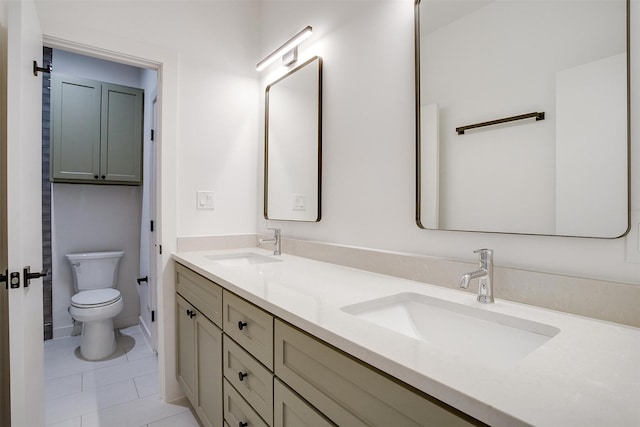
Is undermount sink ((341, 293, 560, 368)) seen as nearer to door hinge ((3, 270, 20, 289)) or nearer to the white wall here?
the white wall

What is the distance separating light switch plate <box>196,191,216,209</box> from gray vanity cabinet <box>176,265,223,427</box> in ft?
1.32

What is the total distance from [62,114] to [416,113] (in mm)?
2799

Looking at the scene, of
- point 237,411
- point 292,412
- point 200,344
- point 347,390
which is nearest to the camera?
point 347,390

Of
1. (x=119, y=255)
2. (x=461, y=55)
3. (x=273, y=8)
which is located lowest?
(x=119, y=255)

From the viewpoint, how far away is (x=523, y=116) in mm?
958

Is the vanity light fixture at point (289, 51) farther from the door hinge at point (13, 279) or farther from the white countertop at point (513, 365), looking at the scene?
the door hinge at point (13, 279)

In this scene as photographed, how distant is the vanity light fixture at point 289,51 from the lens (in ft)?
5.79

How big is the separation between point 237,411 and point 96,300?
1.86 metres

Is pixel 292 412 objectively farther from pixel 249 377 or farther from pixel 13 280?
pixel 13 280

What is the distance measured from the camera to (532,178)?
0.94 metres

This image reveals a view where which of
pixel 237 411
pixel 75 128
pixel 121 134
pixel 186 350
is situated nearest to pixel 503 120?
pixel 237 411

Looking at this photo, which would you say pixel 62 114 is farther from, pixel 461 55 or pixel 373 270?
pixel 461 55

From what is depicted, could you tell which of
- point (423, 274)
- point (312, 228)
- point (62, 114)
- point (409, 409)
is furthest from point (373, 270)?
point (62, 114)

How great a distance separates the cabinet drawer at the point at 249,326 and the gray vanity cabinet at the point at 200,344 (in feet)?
0.32
